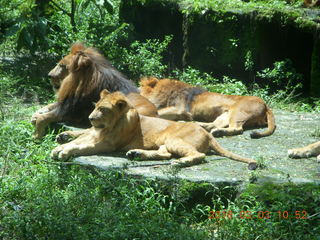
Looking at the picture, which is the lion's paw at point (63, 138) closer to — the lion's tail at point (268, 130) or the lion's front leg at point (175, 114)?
the lion's front leg at point (175, 114)

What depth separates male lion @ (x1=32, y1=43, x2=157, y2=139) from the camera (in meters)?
8.29

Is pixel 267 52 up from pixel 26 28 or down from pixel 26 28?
down

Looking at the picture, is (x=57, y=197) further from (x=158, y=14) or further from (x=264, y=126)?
(x=158, y=14)

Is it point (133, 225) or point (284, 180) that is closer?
point (133, 225)

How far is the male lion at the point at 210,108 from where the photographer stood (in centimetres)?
828

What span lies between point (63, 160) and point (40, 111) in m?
1.95

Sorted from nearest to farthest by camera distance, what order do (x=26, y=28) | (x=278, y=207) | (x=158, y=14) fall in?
(x=278, y=207) < (x=26, y=28) < (x=158, y=14)

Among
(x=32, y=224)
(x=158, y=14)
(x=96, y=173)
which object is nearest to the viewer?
(x=32, y=224)

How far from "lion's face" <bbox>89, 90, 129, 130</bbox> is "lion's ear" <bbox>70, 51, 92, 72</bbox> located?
1.47 meters

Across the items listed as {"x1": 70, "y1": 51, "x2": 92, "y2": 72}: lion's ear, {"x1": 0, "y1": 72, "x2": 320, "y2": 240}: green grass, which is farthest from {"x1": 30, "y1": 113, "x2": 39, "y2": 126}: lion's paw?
{"x1": 0, "y1": 72, "x2": 320, "y2": 240}: green grass

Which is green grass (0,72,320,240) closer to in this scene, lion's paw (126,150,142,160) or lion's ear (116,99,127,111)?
lion's paw (126,150,142,160)

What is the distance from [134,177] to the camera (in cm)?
621

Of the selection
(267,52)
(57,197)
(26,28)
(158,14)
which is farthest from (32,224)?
(158,14)
